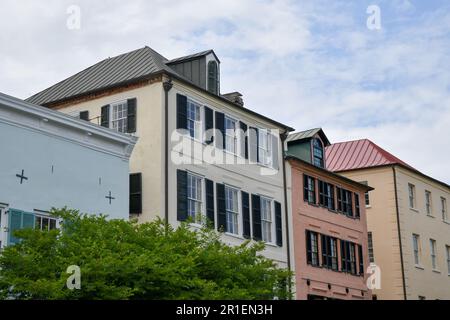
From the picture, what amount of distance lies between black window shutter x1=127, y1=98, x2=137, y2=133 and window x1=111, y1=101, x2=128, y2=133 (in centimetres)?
18

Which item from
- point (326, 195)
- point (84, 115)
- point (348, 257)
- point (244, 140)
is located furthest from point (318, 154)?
point (84, 115)

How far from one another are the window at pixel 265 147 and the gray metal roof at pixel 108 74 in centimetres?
522

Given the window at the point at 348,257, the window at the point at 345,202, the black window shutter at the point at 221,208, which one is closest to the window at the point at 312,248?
the window at the point at 348,257

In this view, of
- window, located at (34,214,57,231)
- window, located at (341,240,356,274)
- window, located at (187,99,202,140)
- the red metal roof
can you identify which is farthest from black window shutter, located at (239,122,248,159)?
the red metal roof

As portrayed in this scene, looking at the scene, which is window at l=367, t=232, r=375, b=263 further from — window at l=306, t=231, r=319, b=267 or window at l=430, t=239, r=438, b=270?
window at l=306, t=231, r=319, b=267

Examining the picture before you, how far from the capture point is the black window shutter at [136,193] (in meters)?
26.9

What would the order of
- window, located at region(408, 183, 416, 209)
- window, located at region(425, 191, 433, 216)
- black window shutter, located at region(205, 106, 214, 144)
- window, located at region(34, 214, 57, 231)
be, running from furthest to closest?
window, located at region(425, 191, 433, 216) → window, located at region(408, 183, 416, 209) → black window shutter, located at region(205, 106, 214, 144) → window, located at region(34, 214, 57, 231)

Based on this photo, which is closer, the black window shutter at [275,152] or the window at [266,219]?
the window at [266,219]

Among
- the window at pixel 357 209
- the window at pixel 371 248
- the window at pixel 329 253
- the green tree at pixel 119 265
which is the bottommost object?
the green tree at pixel 119 265

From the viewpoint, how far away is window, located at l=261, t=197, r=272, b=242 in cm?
3264

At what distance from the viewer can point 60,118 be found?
2227 centimetres

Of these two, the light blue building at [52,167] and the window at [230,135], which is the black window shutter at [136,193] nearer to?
the light blue building at [52,167]

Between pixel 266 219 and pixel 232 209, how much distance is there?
2690 mm
